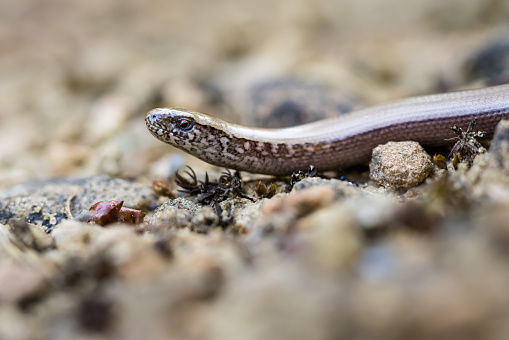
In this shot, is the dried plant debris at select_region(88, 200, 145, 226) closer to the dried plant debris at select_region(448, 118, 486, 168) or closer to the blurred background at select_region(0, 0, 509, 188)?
the blurred background at select_region(0, 0, 509, 188)

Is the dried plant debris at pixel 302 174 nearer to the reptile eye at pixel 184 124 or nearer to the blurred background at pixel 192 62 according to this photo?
the reptile eye at pixel 184 124

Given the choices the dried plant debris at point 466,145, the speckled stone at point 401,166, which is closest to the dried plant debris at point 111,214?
the speckled stone at point 401,166

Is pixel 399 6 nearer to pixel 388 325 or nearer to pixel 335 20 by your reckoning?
pixel 335 20

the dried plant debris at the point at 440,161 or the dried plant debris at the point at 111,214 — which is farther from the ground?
the dried plant debris at the point at 440,161

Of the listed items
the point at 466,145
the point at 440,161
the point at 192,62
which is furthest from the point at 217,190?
the point at 192,62

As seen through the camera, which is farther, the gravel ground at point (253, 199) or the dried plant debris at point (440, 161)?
the dried plant debris at point (440, 161)

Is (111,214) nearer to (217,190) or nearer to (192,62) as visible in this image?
(217,190)

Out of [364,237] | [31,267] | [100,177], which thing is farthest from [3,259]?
[100,177]
